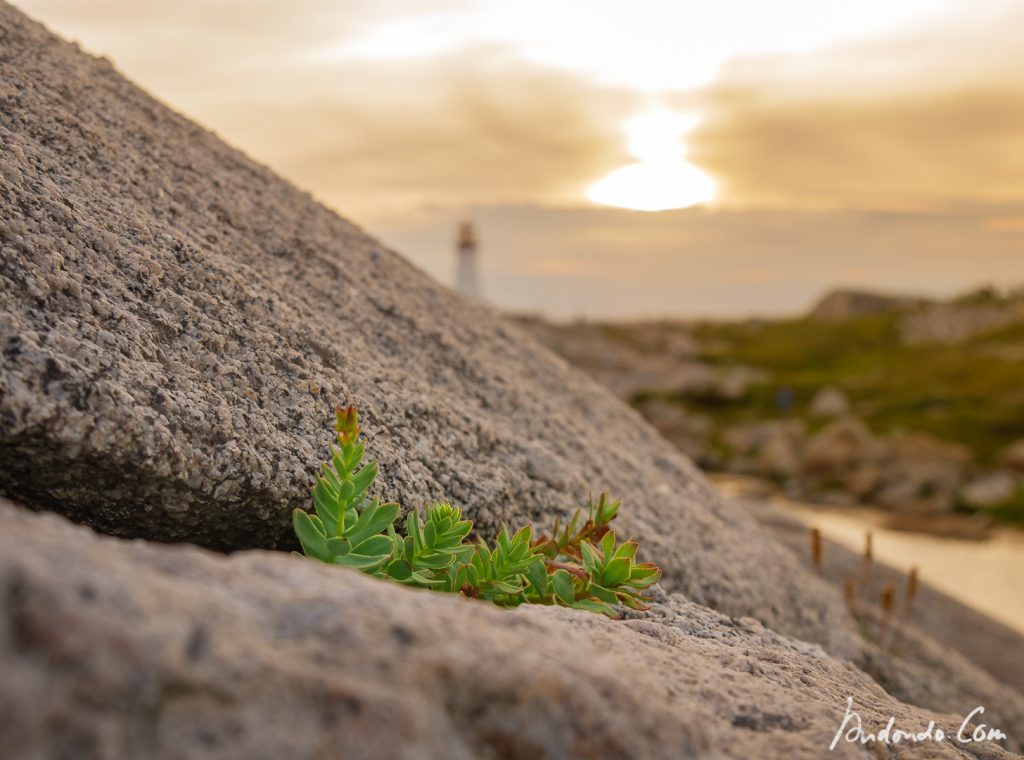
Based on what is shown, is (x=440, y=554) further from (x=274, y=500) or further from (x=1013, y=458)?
(x=1013, y=458)

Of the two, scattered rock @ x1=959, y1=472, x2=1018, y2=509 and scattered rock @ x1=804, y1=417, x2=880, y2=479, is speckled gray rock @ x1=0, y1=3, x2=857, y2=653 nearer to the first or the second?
scattered rock @ x1=959, y1=472, x2=1018, y2=509

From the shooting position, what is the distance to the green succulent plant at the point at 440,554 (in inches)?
118

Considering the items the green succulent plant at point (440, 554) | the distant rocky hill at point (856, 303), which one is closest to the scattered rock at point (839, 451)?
the green succulent plant at point (440, 554)

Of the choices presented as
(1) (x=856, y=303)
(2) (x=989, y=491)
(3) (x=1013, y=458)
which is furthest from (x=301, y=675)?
(1) (x=856, y=303)

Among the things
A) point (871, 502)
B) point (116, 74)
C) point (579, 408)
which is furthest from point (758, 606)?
point (871, 502)

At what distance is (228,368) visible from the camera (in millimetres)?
3502

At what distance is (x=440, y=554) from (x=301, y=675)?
1.44m

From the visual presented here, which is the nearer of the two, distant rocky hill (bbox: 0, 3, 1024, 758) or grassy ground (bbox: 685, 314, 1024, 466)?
distant rocky hill (bbox: 0, 3, 1024, 758)

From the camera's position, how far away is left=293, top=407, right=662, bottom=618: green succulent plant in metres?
2.99

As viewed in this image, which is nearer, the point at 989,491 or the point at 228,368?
the point at 228,368

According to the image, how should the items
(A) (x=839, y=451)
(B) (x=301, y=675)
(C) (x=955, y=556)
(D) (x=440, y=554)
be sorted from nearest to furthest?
(B) (x=301, y=675)
(D) (x=440, y=554)
(C) (x=955, y=556)
(A) (x=839, y=451)

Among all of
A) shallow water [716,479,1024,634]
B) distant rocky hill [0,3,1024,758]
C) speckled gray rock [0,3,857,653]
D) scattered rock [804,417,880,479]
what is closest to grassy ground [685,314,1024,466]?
scattered rock [804,417,880,479]

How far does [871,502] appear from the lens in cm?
2853

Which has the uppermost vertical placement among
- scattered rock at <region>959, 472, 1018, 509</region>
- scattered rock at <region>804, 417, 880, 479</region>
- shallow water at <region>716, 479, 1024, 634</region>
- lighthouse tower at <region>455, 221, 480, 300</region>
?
lighthouse tower at <region>455, 221, 480, 300</region>
